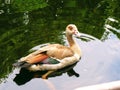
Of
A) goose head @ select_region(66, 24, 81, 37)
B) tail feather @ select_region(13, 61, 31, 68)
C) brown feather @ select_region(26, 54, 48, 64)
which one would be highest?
goose head @ select_region(66, 24, 81, 37)

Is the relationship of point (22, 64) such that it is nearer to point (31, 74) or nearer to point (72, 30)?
point (31, 74)

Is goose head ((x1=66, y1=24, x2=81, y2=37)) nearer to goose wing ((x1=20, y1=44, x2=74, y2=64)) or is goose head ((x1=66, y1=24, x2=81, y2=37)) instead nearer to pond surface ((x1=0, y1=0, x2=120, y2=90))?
goose wing ((x1=20, y1=44, x2=74, y2=64))

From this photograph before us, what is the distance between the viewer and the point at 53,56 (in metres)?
6.00

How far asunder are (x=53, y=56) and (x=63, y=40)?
2.50ft

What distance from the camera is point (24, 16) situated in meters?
7.65

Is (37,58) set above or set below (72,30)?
below

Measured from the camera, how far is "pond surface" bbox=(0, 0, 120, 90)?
→ 5.62 m

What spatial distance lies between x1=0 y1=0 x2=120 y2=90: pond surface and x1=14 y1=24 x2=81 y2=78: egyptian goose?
95mm

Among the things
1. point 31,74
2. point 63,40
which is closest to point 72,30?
point 63,40

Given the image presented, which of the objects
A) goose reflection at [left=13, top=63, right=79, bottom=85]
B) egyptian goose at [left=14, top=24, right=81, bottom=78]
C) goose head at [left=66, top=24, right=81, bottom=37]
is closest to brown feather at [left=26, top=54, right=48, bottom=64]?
egyptian goose at [left=14, top=24, right=81, bottom=78]

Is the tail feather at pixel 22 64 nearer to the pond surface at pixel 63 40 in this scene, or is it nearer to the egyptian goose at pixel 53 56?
the egyptian goose at pixel 53 56

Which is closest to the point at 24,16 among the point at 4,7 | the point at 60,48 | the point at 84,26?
the point at 4,7

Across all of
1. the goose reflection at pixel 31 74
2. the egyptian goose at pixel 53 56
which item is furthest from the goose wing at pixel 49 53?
the goose reflection at pixel 31 74

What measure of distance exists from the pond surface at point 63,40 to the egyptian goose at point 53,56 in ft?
0.31
